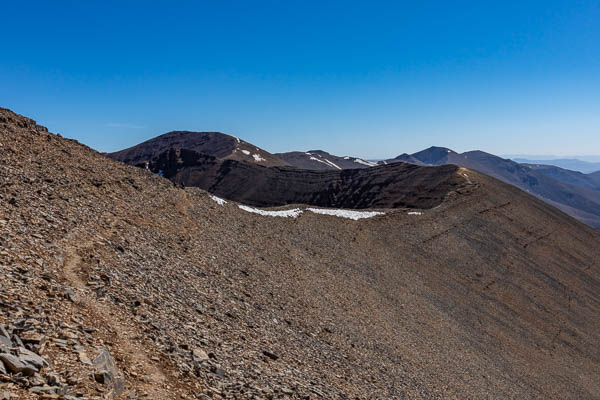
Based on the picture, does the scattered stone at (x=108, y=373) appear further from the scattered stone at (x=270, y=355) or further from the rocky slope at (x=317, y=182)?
the rocky slope at (x=317, y=182)

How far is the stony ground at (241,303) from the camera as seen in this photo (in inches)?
389

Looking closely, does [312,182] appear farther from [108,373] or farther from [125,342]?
[108,373]

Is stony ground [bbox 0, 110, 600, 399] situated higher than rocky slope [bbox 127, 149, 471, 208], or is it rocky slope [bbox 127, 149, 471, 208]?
rocky slope [bbox 127, 149, 471, 208]

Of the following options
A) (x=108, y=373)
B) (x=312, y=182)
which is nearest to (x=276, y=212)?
(x=108, y=373)

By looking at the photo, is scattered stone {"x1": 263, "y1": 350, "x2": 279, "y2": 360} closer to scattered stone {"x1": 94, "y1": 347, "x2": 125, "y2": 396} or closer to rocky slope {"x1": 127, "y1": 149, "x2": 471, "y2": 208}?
scattered stone {"x1": 94, "y1": 347, "x2": 125, "y2": 396}

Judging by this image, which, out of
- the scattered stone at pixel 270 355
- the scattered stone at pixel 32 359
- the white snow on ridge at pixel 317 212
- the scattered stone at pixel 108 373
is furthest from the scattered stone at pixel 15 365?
the white snow on ridge at pixel 317 212

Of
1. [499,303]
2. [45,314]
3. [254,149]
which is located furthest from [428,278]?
[254,149]

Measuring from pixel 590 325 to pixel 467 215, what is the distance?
19.9 metres

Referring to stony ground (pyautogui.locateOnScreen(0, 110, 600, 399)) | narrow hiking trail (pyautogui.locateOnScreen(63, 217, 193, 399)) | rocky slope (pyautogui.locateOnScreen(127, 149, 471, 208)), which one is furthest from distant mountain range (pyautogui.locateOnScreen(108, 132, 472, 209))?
narrow hiking trail (pyautogui.locateOnScreen(63, 217, 193, 399))

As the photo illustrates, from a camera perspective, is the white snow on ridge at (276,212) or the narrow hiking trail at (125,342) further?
the white snow on ridge at (276,212)

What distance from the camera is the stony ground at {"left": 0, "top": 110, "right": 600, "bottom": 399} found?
9883mm

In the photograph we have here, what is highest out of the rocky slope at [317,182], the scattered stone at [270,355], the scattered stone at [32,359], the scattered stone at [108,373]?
the rocky slope at [317,182]

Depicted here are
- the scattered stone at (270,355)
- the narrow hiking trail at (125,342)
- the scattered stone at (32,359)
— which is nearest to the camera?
the scattered stone at (32,359)

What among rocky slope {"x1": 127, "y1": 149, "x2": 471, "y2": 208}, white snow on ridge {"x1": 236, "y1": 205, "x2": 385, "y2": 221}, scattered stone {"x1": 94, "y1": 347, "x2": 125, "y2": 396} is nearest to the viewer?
scattered stone {"x1": 94, "y1": 347, "x2": 125, "y2": 396}
